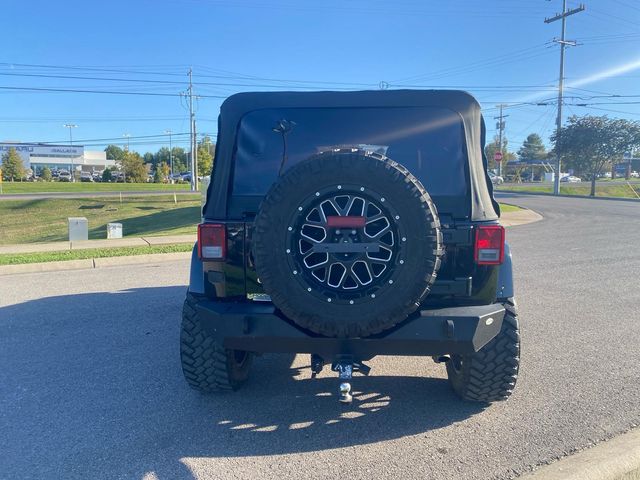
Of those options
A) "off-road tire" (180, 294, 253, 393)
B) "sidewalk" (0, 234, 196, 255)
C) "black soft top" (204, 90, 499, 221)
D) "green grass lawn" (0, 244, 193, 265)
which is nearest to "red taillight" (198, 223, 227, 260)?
"black soft top" (204, 90, 499, 221)

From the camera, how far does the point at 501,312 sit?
3.17 metres

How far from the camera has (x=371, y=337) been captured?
9.96 feet

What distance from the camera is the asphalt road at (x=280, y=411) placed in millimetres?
2975

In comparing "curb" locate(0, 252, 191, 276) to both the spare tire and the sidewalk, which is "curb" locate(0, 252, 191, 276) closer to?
the sidewalk

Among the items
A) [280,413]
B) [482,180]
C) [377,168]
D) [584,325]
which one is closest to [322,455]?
[280,413]

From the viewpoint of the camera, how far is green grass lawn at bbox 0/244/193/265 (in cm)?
988

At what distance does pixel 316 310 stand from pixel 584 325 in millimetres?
4149

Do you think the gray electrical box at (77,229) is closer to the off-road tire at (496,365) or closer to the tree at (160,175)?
the off-road tire at (496,365)

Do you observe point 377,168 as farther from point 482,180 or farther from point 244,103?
point 244,103

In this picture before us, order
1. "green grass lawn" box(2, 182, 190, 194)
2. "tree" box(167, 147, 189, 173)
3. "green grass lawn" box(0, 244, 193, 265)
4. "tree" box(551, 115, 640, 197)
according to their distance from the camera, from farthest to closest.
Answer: "tree" box(167, 147, 189, 173) → "green grass lawn" box(2, 182, 190, 194) → "tree" box(551, 115, 640, 197) → "green grass lawn" box(0, 244, 193, 265)

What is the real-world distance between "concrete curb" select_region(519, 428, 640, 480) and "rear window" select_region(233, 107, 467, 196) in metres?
1.86

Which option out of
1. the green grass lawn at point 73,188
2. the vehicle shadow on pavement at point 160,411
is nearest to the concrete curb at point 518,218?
the vehicle shadow on pavement at point 160,411

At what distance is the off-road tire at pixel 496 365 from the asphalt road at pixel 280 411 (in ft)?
0.57

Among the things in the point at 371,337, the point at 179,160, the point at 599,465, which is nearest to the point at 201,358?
the point at 371,337
